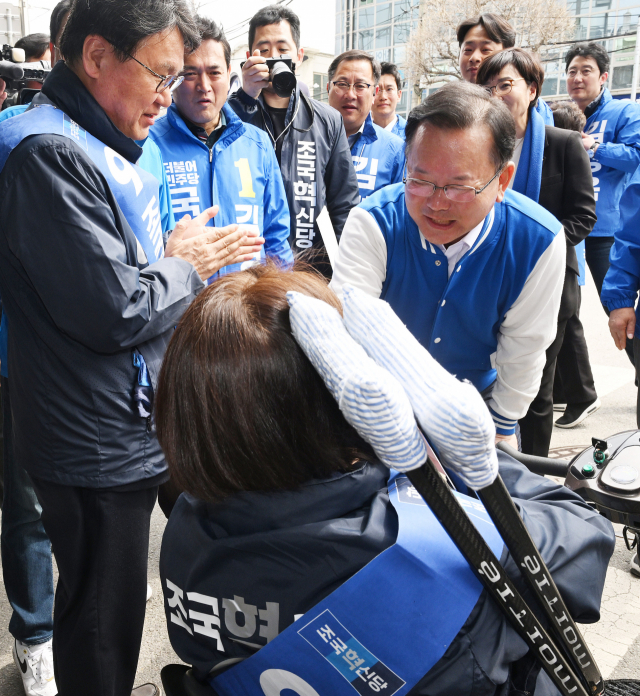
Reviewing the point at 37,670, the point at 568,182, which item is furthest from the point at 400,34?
the point at 37,670

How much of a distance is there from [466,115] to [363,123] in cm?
257

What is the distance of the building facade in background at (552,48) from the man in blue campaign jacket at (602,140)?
17559mm

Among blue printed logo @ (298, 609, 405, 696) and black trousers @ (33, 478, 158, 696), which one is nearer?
blue printed logo @ (298, 609, 405, 696)

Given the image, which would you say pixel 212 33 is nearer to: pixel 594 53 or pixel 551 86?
pixel 594 53

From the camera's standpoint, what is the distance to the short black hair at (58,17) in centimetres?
221

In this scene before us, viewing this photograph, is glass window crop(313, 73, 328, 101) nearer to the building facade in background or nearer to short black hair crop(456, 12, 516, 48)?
the building facade in background

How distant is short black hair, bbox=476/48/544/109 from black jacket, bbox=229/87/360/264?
77 centimetres

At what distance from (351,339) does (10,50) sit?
3429 mm

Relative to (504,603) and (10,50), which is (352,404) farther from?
(10,50)

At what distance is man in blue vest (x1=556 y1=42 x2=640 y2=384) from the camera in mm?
4660

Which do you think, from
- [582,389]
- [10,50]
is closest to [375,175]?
[582,389]

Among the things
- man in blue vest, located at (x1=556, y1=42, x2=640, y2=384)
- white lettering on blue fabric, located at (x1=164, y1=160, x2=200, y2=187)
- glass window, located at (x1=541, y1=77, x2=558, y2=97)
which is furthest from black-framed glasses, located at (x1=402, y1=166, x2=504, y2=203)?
glass window, located at (x1=541, y1=77, x2=558, y2=97)

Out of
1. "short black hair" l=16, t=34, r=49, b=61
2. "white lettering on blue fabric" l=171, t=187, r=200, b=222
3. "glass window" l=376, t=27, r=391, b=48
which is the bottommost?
"white lettering on blue fabric" l=171, t=187, r=200, b=222

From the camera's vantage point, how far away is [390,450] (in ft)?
2.33
